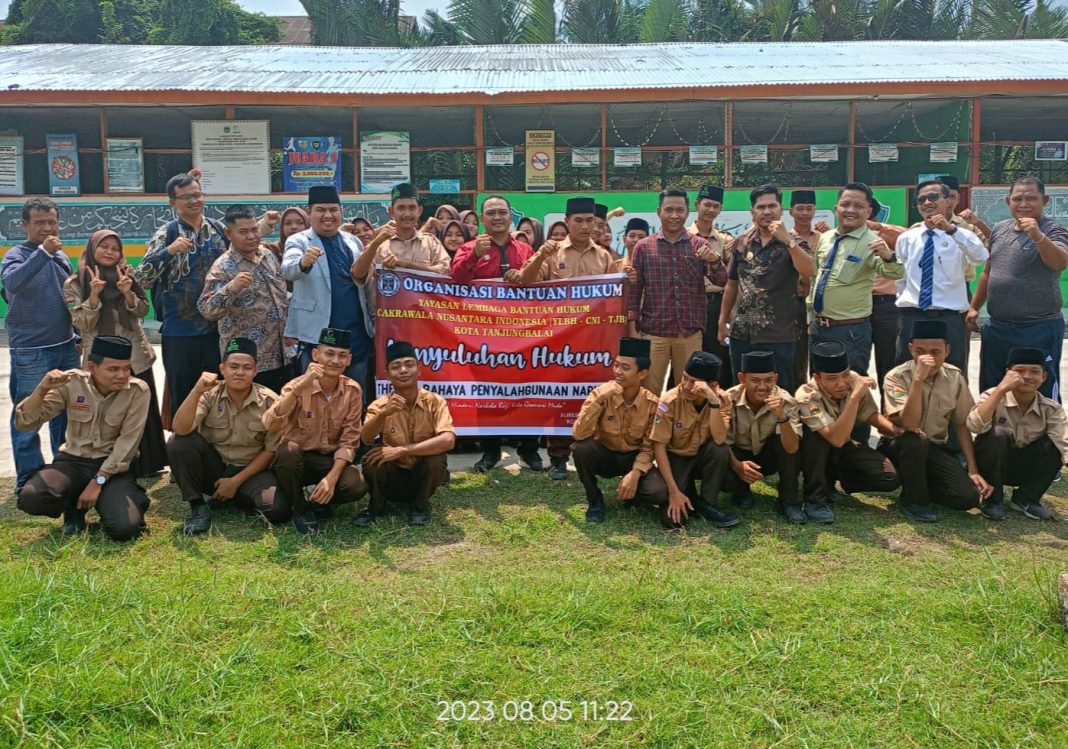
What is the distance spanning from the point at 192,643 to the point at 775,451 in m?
3.31

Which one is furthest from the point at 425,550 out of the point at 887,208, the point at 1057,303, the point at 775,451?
the point at 887,208

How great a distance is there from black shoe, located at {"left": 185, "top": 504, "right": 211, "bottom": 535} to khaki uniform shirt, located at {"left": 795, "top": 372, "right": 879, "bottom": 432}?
11.3 feet

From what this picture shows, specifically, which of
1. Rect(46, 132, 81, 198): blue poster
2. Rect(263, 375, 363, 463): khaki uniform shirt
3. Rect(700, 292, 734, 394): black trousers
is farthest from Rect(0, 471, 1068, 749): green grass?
Rect(46, 132, 81, 198): blue poster

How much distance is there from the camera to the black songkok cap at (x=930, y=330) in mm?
4793

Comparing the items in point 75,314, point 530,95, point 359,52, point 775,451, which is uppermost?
point 359,52

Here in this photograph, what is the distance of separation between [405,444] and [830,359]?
253cm

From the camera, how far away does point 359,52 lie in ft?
58.0

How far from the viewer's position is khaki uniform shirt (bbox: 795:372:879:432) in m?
4.70

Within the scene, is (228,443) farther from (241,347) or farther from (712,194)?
(712,194)

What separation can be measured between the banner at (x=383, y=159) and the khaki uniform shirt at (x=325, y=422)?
→ 32.0 ft

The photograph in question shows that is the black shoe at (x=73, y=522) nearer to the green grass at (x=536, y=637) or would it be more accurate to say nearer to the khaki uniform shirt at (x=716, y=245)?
the green grass at (x=536, y=637)

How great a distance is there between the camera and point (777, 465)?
192 inches

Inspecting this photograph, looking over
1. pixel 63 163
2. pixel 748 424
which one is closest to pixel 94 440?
pixel 748 424

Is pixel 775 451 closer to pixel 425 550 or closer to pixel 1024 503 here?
pixel 1024 503
